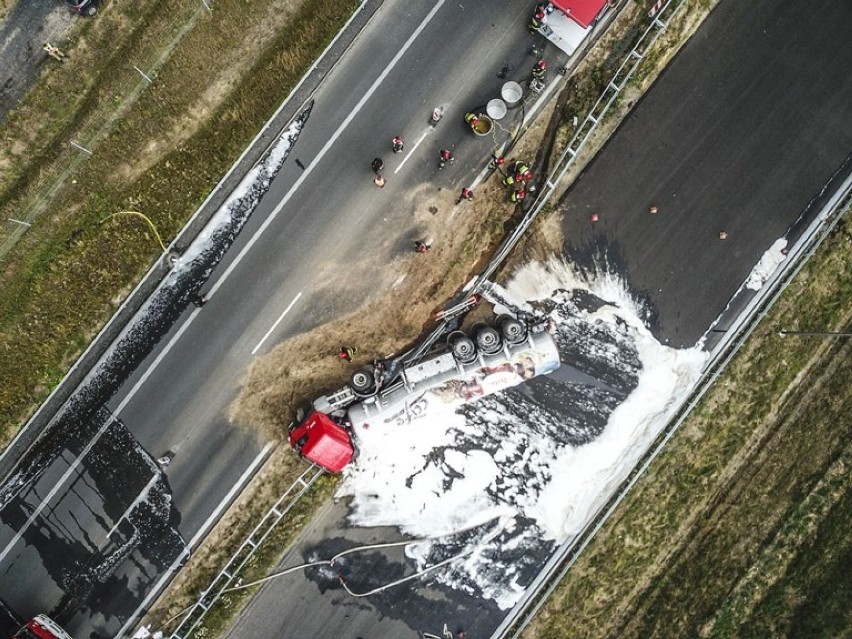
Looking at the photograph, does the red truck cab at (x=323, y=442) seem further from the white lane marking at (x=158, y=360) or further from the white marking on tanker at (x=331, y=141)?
the white marking on tanker at (x=331, y=141)

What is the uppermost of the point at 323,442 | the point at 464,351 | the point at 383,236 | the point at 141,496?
the point at 383,236

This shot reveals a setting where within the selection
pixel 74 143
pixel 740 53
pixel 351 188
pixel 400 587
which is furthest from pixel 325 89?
pixel 400 587

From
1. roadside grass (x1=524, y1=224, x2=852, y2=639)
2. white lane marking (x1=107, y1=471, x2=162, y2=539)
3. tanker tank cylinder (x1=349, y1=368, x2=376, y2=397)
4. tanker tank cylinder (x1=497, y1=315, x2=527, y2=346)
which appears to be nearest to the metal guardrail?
tanker tank cylinder (x1=349, y1=368, x2=376, y2=397)

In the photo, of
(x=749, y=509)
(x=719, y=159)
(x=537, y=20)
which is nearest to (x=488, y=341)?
(x=719, y=159)

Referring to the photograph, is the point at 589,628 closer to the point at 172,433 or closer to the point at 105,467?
the point at 172,433

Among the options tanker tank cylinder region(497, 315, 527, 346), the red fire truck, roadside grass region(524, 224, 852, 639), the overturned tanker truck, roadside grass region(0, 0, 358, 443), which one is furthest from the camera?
roadside grass region(524, 224, 852, 639)

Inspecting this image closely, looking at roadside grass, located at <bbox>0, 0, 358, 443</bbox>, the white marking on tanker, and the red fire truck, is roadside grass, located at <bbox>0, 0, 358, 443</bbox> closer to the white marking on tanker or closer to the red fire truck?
the white marking on tanker

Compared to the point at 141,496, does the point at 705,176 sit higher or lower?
higher

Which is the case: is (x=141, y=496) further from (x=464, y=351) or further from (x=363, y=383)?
(x=464, y=351)
